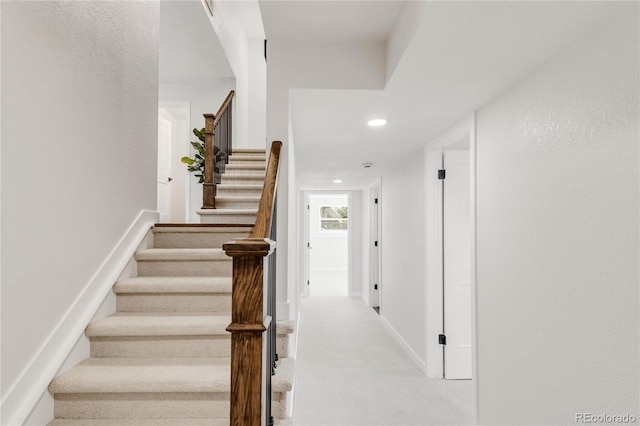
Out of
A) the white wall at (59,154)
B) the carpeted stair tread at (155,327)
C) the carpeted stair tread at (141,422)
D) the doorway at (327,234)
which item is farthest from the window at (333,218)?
the carpeted stair tread at (141,422)

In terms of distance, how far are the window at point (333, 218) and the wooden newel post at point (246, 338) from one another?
9223mm

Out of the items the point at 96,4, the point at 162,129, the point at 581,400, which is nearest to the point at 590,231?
the point at 581,400

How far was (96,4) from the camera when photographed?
1991 millimetres

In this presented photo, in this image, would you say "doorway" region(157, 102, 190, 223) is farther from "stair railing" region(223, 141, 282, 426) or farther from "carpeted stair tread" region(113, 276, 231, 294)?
"stair railing" region(223, 141, 282, 426)

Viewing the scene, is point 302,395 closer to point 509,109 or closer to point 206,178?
point 206,178

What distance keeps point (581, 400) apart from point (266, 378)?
1.26 metres

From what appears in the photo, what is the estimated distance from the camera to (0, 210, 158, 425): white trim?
1.42m

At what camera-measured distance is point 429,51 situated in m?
1.61

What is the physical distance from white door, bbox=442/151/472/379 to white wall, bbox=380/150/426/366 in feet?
0.78

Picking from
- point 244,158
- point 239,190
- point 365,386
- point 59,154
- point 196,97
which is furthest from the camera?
point 196,97

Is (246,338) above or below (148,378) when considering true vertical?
above

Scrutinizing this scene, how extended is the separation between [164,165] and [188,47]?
1.63 meters

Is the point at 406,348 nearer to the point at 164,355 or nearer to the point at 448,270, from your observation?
the point at 448,270

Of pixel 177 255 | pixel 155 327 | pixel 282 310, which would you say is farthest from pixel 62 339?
pixel 282 310
